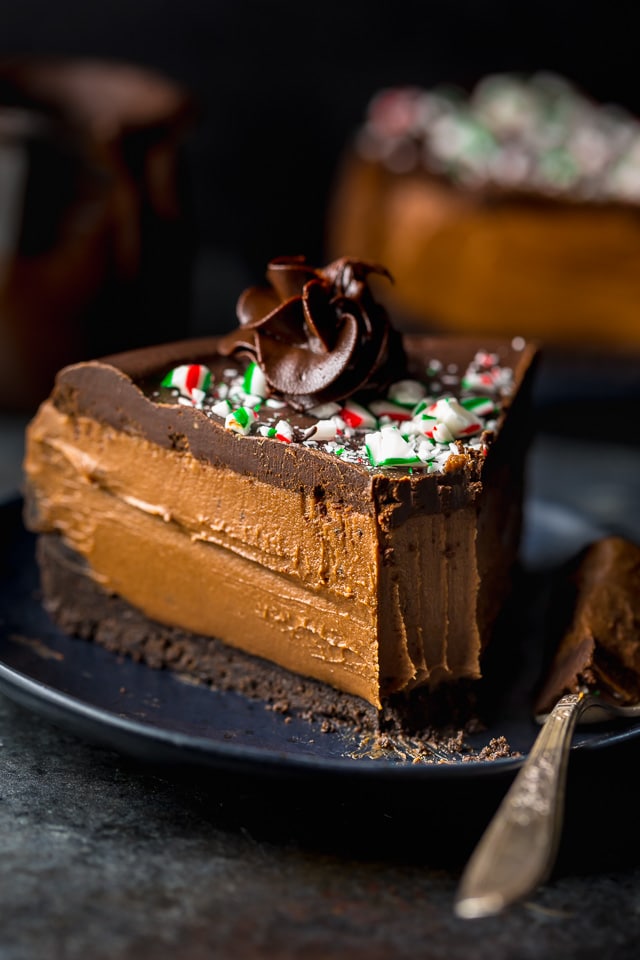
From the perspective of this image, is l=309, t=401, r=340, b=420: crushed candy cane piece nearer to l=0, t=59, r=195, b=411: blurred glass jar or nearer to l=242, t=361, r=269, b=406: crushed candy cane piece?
l=242, t=361, r=269, b=406: crushed candy cane piece

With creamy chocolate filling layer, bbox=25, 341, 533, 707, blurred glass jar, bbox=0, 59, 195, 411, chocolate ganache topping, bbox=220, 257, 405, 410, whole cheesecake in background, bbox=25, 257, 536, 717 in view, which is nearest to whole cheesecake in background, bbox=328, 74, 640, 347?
blurred glass jar, bbox=0, 59, 195, 411

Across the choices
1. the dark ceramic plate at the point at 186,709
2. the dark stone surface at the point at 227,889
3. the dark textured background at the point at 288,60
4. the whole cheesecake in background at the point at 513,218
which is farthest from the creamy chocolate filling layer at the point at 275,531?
the dark textured background at the point at 288,60

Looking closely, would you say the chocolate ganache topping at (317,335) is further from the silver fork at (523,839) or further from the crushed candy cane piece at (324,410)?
the silver fork at (523,839)

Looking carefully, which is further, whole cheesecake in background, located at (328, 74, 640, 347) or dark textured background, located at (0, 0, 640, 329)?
Answer: dark textured background, located at (0, 0, 640, 329)

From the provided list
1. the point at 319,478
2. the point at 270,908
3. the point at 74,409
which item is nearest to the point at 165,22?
the point at 74,409

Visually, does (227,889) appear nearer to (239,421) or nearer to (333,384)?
(239,421)

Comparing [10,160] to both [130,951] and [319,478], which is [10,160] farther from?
[130,951]
